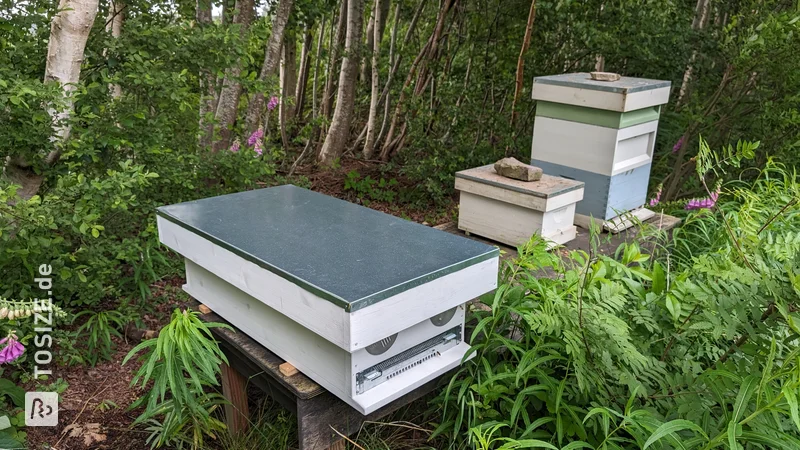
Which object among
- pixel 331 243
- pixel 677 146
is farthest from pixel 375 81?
pixel 331 243

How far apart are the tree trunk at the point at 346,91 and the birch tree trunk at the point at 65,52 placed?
279cm

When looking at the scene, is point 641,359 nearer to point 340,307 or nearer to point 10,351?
point 340,307

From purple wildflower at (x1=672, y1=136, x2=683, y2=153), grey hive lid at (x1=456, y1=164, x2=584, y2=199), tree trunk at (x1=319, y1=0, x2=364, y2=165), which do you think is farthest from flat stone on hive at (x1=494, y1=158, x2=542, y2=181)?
purple wildflower at (x1=672, y1=136, x2=683, y2=153)

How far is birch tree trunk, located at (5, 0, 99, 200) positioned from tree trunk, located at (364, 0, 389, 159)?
3.09 meters

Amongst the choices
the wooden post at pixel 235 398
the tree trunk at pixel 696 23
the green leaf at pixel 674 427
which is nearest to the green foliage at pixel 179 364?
the wooden post at pixel 235 398

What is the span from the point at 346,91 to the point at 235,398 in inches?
144

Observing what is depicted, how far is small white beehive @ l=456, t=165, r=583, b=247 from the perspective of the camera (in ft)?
8.08

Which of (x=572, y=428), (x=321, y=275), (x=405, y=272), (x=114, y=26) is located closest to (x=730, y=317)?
(x=572, y=428)

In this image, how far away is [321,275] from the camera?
1526 millimetres

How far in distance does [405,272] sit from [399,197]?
3809mm

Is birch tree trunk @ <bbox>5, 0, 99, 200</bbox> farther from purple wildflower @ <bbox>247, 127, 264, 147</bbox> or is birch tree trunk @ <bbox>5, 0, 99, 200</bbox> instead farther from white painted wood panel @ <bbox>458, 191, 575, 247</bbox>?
white painted wood panel @ <bbox>458, 191, 575, 247</bbox>

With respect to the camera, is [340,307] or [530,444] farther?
[530,444]

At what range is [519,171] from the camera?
2588 mm

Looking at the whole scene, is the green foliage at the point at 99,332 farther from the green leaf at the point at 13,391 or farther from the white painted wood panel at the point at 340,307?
the white painted wood panel at the point at 340,307
